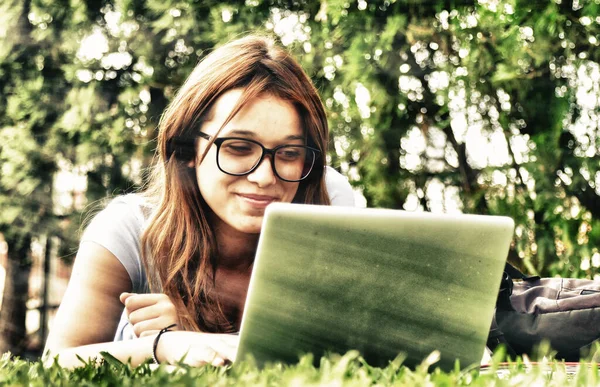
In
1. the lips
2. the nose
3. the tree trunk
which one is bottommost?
the tree trunk

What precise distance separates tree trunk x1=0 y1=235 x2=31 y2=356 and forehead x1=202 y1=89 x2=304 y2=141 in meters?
2.94

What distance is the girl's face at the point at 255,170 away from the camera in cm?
219

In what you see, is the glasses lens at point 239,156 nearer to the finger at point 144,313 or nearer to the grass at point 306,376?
the finger at point 144,313

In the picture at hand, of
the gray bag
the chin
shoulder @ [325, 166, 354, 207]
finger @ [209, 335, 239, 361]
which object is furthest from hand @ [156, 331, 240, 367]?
shoulder @ [325, 166, 354, 207]

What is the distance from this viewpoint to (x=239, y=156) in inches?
86.0

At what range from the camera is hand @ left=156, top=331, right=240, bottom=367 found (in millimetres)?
1424

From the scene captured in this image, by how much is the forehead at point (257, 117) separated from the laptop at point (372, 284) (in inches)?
41.6

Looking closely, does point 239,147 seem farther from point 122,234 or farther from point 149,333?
point 149,333

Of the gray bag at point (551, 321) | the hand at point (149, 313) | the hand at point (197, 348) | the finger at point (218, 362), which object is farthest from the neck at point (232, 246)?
the finger at point (218, 362)

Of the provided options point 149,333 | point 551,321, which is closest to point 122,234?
point 149,333

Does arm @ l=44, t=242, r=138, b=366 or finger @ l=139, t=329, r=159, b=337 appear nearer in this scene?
finger @ l=139, t=329, r=159, b=337

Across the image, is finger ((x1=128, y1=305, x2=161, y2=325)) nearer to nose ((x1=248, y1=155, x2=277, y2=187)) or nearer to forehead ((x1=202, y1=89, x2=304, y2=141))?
nose ((x1=248, y1=155, x2=277, y2=187))

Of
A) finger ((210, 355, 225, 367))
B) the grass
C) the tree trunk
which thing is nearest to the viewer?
the grass

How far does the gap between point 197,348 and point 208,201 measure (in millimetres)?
932
